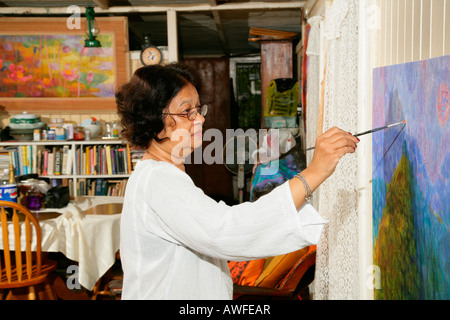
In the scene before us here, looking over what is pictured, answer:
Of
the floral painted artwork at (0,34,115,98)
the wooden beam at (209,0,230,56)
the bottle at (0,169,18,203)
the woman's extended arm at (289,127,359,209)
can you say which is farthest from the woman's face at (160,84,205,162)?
the floral painted artwork at (0,34,115,98)

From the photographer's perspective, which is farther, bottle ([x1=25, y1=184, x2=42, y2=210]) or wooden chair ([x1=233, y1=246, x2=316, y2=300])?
bottle ([x1=25, y1=184, x2=42, y2=210])

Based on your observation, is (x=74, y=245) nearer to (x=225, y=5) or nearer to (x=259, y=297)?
(x=259, y=297)

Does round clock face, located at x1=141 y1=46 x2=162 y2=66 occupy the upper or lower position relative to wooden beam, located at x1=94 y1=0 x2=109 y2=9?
lower

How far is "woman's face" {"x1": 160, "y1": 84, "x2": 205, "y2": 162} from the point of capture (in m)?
1.24

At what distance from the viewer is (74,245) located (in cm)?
309

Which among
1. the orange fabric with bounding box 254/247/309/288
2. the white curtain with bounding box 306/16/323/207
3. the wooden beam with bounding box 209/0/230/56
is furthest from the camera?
the wooden beam with bounding box 209/0/230/56

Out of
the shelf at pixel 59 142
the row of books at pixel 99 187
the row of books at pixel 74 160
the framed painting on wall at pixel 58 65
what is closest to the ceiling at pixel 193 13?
the framed painting on wall at pixel 58 65

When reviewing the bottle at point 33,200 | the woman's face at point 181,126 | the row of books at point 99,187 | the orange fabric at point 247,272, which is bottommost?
the orange fabric at point 247,272

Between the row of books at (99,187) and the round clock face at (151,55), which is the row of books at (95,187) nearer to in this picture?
the row of books at (99,187)

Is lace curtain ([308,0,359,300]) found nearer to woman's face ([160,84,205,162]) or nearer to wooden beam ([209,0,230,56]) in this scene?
woman's face ([160,84,205,162])

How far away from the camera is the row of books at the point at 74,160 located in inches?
200

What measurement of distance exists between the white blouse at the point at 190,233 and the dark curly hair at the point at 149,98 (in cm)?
10

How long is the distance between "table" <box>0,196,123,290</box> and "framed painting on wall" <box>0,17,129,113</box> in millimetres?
2274

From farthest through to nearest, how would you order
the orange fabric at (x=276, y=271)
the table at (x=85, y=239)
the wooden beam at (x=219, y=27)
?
the wooden beam at (x=219, y=27), the table at (x=85, y=239), the orange fabric at (x=276, y=271)
